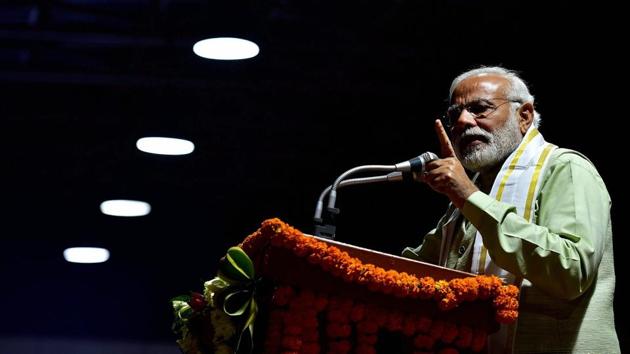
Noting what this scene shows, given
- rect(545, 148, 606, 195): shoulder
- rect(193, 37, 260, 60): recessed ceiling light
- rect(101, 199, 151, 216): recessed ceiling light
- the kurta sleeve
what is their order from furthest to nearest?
rect(101, 199, 151, 216): recessed ceiling light → rect(193, 37, 260, 60): recessed ceiling light → rect(545, 148, 606, 195): shoulder → the kurta sleeve

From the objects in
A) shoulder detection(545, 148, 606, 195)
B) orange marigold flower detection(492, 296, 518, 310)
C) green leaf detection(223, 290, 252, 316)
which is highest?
shoulder detection(545, 148, 606, 195)

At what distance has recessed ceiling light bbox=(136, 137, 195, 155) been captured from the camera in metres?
6.95

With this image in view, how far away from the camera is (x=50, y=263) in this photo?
24.0ft

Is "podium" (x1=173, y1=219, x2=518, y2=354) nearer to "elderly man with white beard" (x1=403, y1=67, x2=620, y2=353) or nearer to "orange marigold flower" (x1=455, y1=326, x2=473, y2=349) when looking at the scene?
"orange marigold flower" (x1=455, y1=326, x2=473, y2=349)

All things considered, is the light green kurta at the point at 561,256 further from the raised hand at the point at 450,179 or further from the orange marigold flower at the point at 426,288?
the orange marigold flower at the point at 426,288

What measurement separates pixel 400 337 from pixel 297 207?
4.92 metres

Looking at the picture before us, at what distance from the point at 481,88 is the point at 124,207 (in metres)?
4.87

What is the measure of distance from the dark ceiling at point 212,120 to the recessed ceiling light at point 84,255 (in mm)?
60

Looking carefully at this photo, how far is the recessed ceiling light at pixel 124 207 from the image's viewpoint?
732cm

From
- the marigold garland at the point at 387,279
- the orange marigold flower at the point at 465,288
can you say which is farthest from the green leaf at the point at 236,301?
the orange marigold flower at the point at 465,288

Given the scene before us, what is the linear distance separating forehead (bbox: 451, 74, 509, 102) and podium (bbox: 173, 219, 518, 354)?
2.92ft

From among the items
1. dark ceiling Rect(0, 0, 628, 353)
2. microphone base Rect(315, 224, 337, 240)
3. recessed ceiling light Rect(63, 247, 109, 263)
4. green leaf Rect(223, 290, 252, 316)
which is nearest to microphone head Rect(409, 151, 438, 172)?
microphone base Rect(315, 224, 337, 240)

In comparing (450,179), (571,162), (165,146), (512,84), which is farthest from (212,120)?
(450,179)

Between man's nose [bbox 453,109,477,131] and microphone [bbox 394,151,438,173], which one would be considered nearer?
microphone [bbox 394,151,438,173]
